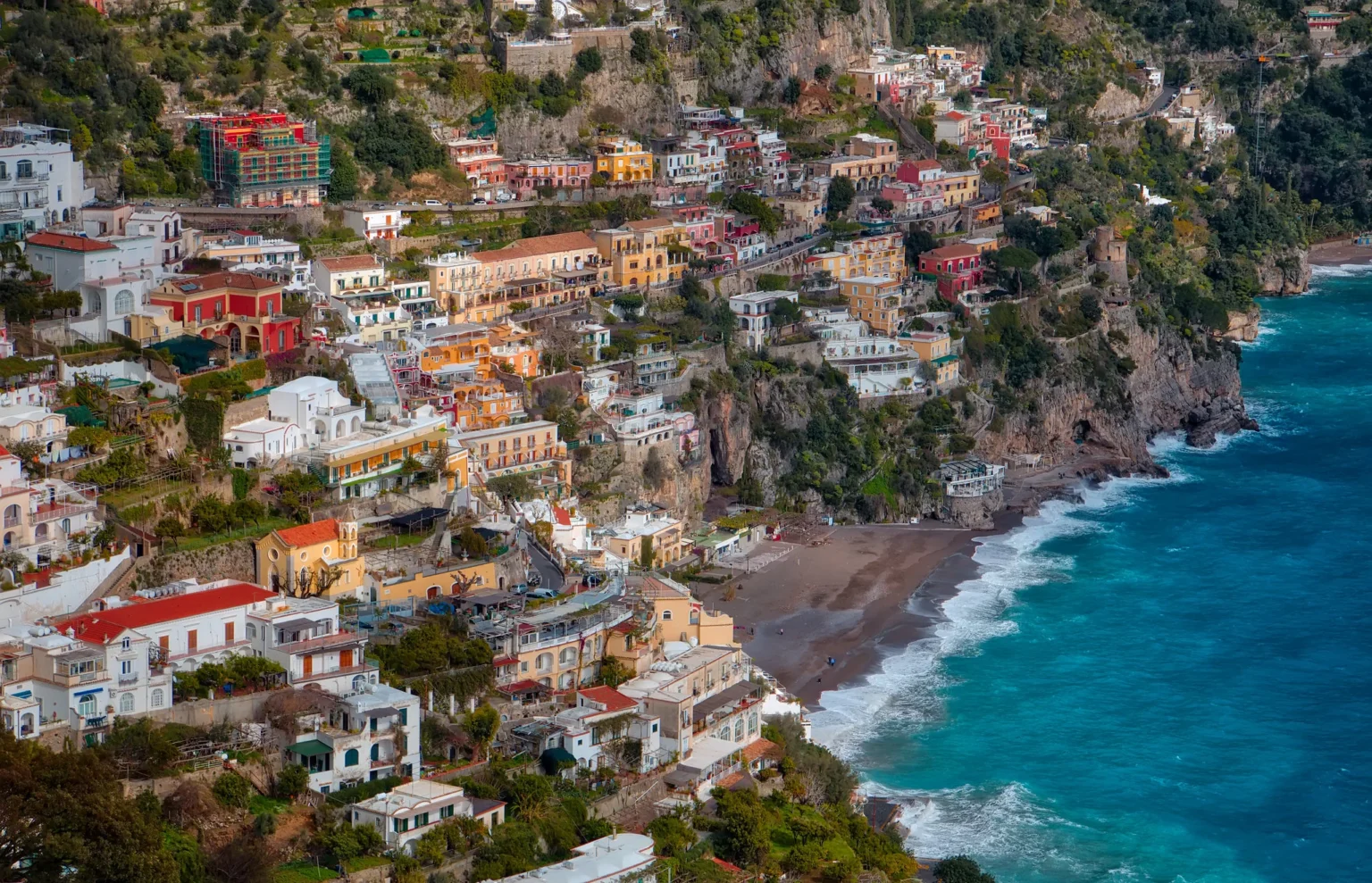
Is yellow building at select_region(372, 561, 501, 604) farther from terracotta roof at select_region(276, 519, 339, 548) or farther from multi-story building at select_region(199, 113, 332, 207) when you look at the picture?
multi-story building at select_region(199, 113, 332, 207)

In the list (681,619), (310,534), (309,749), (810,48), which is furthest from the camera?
(810,48)

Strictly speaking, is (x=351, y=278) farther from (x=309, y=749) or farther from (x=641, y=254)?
(x=309, y=749)

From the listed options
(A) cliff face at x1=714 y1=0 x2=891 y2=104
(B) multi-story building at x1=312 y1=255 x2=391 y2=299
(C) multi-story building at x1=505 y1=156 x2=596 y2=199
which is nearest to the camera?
(B) multi-story building at x1=312 y1=255 x2=391 y2=299

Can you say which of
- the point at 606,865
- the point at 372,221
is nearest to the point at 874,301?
the point at 372,221

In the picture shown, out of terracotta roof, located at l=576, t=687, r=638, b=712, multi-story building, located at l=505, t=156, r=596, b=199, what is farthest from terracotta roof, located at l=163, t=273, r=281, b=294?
multi-story building, located at l=505, t=156, r=596, b=199

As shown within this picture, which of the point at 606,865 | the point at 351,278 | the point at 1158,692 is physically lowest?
the point at 1158,692
